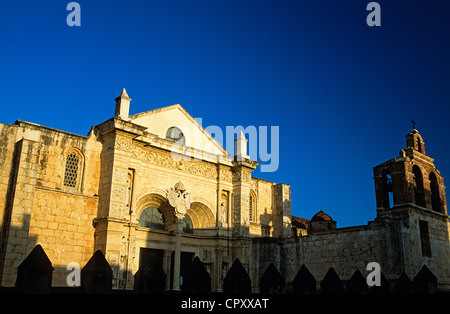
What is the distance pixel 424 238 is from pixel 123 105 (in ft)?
57.4

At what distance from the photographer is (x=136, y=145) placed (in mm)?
22547

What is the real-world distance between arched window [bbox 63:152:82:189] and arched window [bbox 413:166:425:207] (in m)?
17.9

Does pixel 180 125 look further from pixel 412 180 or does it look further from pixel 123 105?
pixel 412 180

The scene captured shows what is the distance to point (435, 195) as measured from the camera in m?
24.4

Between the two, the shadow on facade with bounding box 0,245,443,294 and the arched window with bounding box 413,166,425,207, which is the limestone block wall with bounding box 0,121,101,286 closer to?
the shadow on facade with bounding box 0,245,443,294

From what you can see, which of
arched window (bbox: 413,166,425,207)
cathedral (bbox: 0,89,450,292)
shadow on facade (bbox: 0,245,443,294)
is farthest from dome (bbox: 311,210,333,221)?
shadow on facade (bbox: 0,245,443,294)

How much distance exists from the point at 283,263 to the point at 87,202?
12354 mm

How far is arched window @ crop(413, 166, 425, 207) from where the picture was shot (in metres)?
23.1

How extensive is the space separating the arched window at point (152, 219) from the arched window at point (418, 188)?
14.4 meters

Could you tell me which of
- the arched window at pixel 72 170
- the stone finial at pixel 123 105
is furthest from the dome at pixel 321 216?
the arched window at pixel 72 170

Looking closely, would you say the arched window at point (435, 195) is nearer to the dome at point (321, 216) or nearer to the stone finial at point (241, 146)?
the stone finial at point (241, 146)

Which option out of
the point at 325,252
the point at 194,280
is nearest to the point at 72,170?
the point at 325,252

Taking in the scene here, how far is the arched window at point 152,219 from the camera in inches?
932

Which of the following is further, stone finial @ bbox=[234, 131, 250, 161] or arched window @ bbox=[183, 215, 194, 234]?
stone finial @ bbox=[234, 131, 250, 161]
